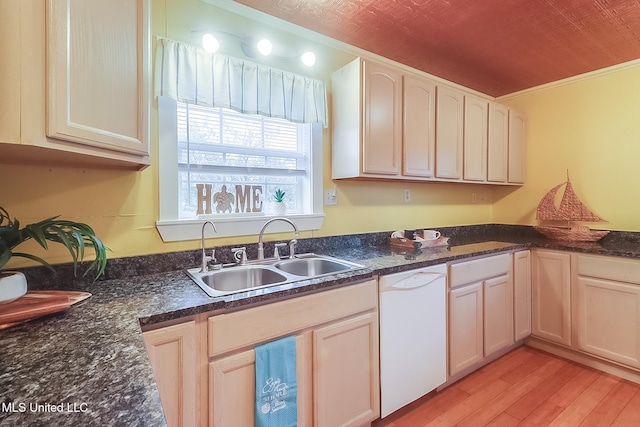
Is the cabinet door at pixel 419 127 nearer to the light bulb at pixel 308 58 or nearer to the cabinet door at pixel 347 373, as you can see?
the light bulb at pixel 308 58

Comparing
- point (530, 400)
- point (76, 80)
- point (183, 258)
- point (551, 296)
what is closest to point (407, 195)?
point (551, 296)

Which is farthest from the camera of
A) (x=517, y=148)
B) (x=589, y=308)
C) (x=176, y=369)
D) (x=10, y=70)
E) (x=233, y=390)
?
(x=517, y=148)

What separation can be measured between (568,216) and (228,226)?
2.77 metres

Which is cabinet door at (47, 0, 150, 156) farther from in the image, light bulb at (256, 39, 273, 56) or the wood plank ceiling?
the wood plank ceiling

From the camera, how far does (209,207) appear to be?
1.71 m

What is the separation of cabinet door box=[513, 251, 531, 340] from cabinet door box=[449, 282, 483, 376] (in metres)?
0.48

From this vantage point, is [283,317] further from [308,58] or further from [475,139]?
[475,139]

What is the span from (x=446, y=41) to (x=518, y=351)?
97.4 inches

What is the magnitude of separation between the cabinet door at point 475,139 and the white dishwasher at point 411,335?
1.15 metres

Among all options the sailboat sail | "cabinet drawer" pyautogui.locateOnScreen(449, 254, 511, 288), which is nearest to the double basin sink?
"cabinet drawer" pyautogui.locateOnScreen(449, 254, 511, 288)

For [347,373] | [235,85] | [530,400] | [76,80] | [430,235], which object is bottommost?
[530,400]

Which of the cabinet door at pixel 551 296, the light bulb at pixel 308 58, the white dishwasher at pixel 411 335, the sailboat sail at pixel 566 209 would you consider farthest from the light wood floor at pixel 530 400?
the light bulb at pixel 308 58

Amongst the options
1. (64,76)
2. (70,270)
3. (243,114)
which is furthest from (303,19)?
(70,270)

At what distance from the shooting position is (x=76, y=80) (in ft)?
2.96
